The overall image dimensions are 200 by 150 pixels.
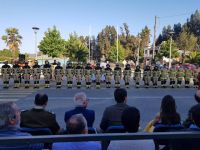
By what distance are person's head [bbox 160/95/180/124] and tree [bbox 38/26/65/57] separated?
36271 mm

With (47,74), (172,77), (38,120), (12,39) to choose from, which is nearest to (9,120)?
(38,120)

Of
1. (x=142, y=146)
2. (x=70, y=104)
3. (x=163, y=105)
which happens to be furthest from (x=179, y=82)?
(x=142, y=146)

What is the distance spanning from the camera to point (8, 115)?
3457mm

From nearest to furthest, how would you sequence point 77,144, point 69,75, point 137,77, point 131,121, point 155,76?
1. point 77,144
2. point 131,121
3. point 69,75
4. point 137,77
5. point 155,76

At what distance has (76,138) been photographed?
252cm

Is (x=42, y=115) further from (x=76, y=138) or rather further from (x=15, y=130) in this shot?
(x=76, y=138)

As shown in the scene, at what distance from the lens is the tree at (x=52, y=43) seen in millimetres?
41438

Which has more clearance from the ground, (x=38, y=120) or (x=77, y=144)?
(x=77, y=144)

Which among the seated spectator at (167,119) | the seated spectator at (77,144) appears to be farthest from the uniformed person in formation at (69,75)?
the seated spectator at (77,144)

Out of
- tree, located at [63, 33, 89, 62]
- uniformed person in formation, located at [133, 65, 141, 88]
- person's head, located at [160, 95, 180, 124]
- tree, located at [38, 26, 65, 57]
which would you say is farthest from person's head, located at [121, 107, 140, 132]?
tree, located at [63, 33, 89, 62]

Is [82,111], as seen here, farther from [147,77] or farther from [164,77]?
[164,77]

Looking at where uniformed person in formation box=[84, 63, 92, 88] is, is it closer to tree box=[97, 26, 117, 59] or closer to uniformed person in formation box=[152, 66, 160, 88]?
uniformed person in formation box=[152, 66, 160, 88]

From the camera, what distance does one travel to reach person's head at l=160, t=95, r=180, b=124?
17.5ft

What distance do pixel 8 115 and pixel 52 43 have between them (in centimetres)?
3872
